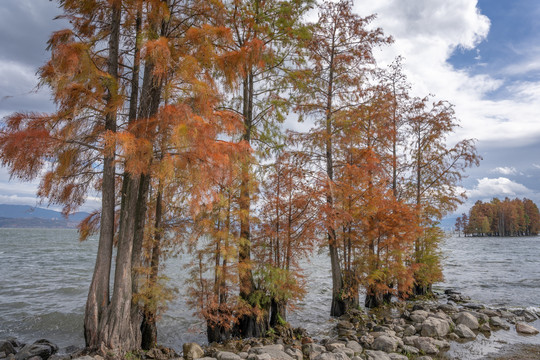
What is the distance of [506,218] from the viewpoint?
99.7 m

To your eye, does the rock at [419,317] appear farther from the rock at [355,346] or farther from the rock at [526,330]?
the rock at [355,346]

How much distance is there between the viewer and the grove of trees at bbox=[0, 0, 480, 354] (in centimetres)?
712

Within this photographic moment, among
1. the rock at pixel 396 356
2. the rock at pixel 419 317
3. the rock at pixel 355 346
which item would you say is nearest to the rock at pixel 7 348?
the rock at pixel 355 346

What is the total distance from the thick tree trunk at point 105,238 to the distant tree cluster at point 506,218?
370 feet

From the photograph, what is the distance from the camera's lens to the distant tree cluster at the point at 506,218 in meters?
96.7

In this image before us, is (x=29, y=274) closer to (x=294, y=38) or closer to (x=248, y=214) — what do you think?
(x=248, y=214)

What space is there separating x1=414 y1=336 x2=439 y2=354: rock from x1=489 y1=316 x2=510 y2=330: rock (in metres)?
3.89

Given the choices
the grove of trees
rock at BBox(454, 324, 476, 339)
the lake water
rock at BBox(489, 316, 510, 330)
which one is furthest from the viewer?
the lake water

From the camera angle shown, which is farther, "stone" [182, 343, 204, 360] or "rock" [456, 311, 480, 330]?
"rock" [456, 311, 480, 330]

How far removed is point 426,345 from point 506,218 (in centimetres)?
11418

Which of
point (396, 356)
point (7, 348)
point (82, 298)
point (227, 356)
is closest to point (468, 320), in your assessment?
point (396, 356)

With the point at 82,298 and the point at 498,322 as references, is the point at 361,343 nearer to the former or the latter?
the point at 498,322

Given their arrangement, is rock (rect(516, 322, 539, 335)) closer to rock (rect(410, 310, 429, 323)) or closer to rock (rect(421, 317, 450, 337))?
rock (rect(421, 317, 450, 337))

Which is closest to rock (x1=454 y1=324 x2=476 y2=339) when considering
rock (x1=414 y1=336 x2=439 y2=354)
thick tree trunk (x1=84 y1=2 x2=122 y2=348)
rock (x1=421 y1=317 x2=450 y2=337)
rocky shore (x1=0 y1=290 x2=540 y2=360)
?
rocky shore (x1=0 y1=290 x2=540 y2=360)
